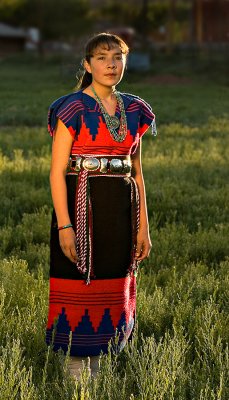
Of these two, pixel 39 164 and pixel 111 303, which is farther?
pixel 39 164

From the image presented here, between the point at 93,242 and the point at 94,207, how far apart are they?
0.56 ft

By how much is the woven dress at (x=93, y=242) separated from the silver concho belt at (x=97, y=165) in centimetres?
2

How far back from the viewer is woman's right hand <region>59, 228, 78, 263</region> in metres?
3.79

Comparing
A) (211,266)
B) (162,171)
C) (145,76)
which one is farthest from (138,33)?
(211,266)

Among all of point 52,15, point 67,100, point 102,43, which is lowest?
point 67,100

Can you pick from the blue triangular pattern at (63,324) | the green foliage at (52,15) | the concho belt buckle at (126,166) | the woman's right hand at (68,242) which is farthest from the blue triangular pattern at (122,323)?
the green foliage at (52,15)

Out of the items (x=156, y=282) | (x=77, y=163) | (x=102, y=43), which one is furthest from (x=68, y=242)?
(x=156, y=282)

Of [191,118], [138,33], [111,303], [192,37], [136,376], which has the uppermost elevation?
[138,33]

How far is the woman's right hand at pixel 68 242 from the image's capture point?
3.79 meters

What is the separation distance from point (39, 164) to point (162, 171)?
5.28ft

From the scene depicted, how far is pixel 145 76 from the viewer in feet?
128

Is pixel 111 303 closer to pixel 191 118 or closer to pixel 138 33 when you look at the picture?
pixel 191 118

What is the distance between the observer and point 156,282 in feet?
18.7

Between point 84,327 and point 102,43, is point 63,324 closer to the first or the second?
point 84,327
